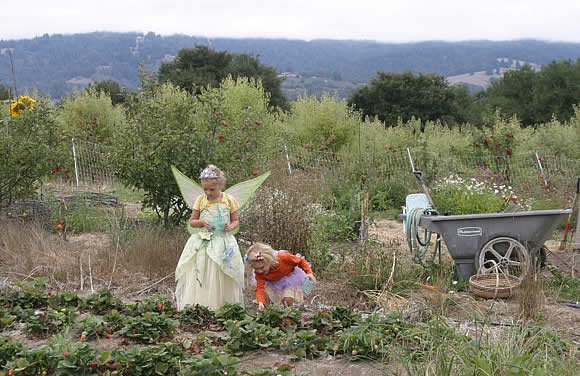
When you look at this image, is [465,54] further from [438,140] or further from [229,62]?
[438,140]

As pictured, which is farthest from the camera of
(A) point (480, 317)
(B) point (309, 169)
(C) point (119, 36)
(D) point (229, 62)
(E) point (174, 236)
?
(C) point (119, 36)

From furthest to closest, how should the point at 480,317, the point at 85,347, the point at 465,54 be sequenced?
the point at 465,54
the point at 480,317
the point at 85,347

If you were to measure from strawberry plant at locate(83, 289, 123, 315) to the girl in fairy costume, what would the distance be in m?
0.49

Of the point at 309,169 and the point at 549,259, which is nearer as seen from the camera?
the point at 549,259

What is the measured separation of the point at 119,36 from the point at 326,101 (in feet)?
328

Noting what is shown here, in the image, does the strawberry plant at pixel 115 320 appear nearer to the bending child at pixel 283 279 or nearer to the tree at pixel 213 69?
the bending child at pixel 283 279

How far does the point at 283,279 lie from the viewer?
5137 mm

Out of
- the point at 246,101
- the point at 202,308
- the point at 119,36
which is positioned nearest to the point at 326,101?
the point at 246,101

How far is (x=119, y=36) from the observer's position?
11012 centimetres

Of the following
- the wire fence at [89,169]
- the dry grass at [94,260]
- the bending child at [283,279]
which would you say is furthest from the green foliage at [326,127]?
the bending child at [283,279]

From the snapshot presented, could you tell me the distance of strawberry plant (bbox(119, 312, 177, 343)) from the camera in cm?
416

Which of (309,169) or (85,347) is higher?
(85,347)

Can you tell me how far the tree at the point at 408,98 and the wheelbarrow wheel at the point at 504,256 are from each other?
79.8 feet

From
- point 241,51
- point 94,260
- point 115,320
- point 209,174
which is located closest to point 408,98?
point 94,260
